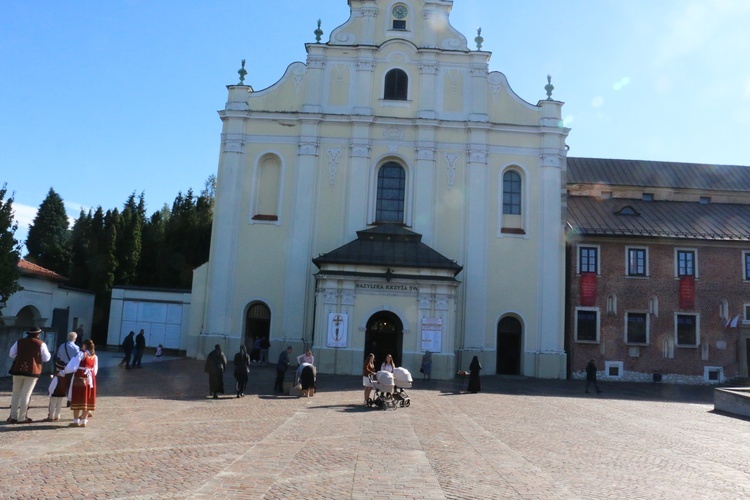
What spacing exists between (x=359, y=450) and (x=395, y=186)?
24.8 m

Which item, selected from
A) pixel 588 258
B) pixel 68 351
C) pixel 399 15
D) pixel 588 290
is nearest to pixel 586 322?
pixel 588 290

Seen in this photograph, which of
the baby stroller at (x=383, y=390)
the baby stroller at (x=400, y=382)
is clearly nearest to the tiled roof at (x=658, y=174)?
the baby stroller at (x=400, y=382)

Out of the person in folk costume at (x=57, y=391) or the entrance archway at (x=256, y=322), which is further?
the entrance archway at (x=256, y=322)

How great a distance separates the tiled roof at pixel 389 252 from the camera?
2962 cm

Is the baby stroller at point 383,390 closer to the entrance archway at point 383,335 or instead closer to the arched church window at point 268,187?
the entrance archway at point 383,335

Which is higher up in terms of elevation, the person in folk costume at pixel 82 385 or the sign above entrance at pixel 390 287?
the sign above entrance at pixel 390 287

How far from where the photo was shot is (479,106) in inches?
1374

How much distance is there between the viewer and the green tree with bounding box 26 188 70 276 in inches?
2270

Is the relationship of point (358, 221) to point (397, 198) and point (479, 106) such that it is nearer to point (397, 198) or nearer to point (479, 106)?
point (397, 198)

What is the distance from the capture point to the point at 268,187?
114 feet

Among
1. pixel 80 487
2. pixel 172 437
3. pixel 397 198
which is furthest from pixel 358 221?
pixel 80 487

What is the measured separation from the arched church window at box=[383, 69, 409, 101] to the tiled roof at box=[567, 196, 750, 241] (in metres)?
11.5

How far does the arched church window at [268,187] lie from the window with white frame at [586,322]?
54.5 feet

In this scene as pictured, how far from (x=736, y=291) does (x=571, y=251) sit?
878 cm
